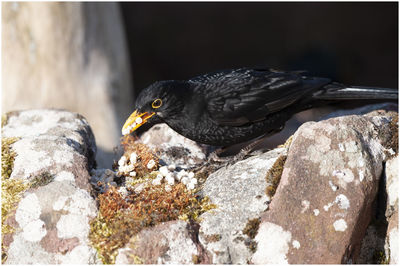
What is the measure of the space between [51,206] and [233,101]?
208cm

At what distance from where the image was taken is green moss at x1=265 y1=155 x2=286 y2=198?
3953 millimetres

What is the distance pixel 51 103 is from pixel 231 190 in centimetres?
529

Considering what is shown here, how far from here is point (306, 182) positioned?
151 inches

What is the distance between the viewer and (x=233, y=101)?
4914mm

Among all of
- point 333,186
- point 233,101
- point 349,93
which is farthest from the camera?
point 349,93

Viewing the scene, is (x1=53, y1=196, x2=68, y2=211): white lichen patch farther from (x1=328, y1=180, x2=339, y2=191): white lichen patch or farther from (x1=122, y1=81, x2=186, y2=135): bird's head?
(x1=328, y1=180, x2=339, y2=191): white lichen patch

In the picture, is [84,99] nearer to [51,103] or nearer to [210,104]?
[51,103]

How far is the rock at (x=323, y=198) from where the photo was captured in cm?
359

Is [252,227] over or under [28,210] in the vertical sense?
under

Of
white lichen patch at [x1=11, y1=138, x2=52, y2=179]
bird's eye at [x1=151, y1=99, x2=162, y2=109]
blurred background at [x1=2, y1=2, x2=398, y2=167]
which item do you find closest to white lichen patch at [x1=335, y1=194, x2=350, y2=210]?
bird's eye at [x1=151, y1=99, x2=162, y2=109]

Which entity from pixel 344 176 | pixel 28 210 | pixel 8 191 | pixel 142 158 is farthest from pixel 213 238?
pixel 8 191

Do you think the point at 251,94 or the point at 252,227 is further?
the point at 251,94

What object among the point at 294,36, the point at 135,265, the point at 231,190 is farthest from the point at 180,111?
the point at 294,36

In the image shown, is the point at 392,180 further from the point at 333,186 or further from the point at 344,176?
the point at 333,186
